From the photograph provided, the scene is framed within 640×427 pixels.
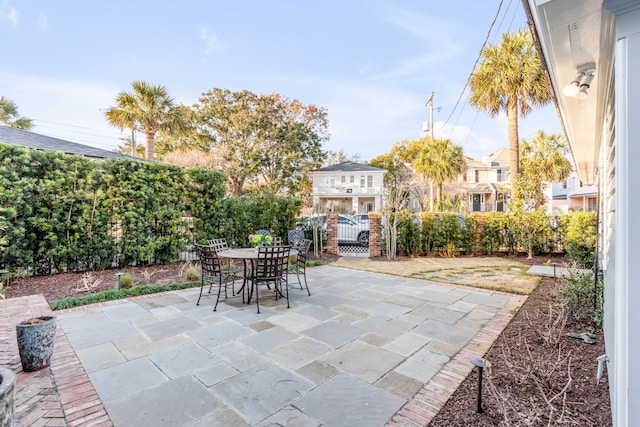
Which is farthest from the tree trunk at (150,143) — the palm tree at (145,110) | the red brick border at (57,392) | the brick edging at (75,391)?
the brick edging at (75,391)

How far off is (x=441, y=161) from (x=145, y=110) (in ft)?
50.5

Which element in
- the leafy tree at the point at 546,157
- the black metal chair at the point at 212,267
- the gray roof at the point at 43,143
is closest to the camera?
the black metal chair at the point at 212,267

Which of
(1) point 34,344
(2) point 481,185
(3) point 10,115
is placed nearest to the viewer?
(1) point 34,344

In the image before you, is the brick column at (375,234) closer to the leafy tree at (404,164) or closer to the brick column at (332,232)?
the brick column at (332,232)

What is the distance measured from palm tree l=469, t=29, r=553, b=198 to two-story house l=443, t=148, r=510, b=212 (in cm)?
1694

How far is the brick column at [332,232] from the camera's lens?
10.4 metres

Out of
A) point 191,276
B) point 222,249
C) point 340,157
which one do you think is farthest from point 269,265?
point 340,157

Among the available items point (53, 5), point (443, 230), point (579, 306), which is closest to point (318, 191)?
point (443, 230)

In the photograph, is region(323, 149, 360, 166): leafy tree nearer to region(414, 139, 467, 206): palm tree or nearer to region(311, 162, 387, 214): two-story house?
region(311, 162, 387, 214): two-story house

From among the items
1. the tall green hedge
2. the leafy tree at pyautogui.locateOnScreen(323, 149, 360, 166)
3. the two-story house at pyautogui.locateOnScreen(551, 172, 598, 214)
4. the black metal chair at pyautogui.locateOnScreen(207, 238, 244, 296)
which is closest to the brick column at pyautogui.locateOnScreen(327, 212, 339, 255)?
the tall green hedge

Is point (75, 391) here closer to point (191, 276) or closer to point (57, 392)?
point (57, 392)

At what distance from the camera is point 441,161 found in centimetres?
1766

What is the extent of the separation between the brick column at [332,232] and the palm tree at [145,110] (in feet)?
29.6

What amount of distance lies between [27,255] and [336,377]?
6.41 meters
